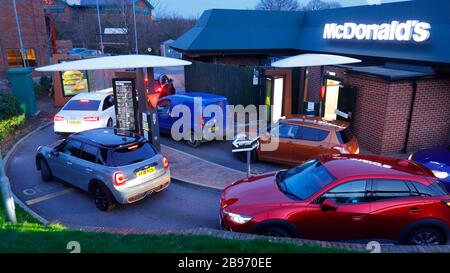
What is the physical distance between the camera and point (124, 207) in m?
7.79

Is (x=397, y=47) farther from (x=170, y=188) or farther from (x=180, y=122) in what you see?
(x=170, y=188)

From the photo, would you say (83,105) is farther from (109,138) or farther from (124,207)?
(124,207)

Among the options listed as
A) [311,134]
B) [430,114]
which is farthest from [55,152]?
[430,114]

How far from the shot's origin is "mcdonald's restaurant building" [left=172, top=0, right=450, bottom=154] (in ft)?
34.9

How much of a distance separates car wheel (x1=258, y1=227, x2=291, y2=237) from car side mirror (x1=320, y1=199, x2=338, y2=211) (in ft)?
2.40

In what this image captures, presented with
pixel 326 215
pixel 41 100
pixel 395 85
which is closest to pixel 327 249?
pixel 326 215

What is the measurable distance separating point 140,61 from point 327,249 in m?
6.58

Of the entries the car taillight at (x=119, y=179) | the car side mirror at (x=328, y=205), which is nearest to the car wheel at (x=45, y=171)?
the car taillight at (x=119, y=179)

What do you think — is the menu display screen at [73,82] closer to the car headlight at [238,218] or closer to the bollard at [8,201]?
the bollard at [8,201]

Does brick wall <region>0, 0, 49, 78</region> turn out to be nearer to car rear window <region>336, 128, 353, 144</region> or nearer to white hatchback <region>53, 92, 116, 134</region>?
white hatchback <region>53, 92, 116, 134</region>

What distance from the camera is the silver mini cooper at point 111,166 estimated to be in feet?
23.7

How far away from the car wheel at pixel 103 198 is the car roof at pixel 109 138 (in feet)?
3.18

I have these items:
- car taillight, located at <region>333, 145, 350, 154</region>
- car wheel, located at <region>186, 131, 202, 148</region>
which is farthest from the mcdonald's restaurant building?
car wheel, located at <region>186, 131, 202, 148</region>
